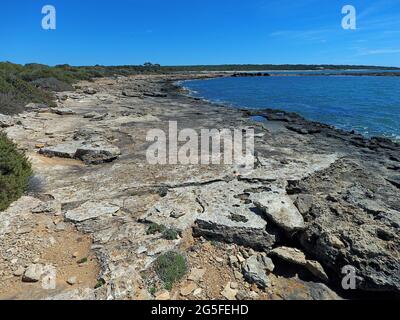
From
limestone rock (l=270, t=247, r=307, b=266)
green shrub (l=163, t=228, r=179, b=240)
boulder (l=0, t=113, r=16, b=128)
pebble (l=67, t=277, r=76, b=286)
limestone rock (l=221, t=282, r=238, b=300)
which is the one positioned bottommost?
limestone rock (l=221, t=282, r=238, b=300)

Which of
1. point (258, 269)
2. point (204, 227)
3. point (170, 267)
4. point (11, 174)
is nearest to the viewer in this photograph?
point (170, 267)

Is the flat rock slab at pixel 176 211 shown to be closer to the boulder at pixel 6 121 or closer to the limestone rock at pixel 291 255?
the limestone rock at pixel 291 255

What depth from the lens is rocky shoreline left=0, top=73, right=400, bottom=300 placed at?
16.4 feet

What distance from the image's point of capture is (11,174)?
296 inches

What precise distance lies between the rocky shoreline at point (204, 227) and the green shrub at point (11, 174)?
268mm

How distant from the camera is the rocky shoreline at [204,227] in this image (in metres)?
5.00

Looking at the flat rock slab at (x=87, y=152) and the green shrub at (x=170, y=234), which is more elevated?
the flat rock slab at (x=87, y=152)

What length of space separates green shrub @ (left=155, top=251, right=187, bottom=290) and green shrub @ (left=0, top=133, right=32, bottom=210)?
402cm

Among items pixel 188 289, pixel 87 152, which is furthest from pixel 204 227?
pixel 87 152

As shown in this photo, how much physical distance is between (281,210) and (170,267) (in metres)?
2.72

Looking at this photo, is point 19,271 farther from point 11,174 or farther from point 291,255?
point 291,255

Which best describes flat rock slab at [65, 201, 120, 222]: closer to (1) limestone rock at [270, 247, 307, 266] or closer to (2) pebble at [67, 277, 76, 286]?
(2) pebble at [67, 277, 76, 286]

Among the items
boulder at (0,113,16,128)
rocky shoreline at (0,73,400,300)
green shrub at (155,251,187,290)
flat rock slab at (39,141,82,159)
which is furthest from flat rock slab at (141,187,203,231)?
boulder at (0,113,16,128)

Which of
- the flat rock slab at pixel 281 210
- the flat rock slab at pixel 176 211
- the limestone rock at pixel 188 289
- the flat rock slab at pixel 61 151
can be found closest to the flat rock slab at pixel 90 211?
the flat rock slab at pixel 176 211
